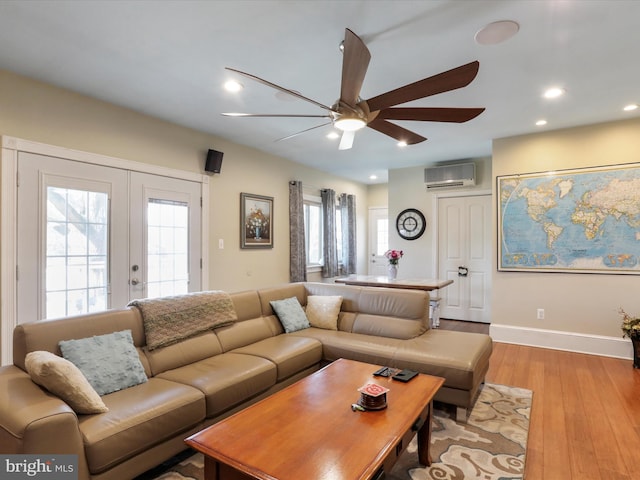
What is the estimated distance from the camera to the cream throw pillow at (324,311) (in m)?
3.65

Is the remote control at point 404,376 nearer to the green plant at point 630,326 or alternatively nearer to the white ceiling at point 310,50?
the white ceiling at point 310,50

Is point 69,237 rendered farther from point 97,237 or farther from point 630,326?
point 630,326

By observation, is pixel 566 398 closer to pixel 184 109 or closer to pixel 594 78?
pixel 594 78

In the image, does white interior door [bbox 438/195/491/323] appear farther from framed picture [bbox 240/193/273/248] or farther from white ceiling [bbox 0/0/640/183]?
framed picture [bbox 240/193/273/248]

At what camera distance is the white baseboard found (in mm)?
3881

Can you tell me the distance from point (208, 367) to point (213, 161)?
8.59ft

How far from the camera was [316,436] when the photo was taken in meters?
1.56

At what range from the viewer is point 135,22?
2.11 metres

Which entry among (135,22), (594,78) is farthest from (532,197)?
(135,22)

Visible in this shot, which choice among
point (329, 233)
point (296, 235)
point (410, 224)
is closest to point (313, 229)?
point (329, 233)

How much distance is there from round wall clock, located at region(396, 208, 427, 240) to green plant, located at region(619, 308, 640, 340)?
117 inches

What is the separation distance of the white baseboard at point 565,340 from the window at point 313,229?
121 inches

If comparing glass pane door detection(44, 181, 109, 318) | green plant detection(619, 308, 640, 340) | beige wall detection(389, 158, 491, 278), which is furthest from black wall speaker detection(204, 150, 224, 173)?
green plant detection(619, 308, 640, 340)

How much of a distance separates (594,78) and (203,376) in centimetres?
385
